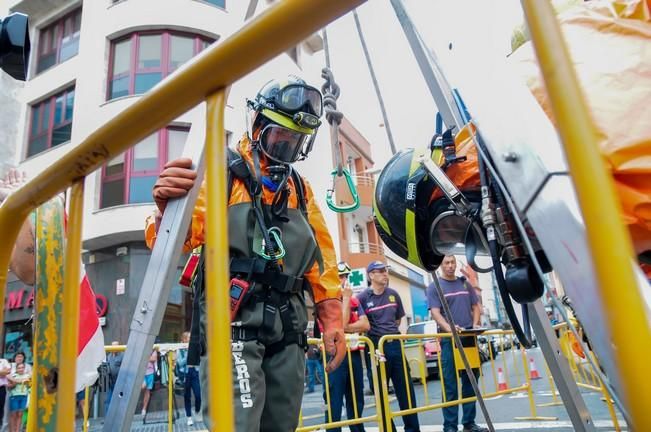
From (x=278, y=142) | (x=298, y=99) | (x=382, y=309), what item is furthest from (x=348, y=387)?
(x=298, y=99)

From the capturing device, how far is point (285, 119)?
242 cm

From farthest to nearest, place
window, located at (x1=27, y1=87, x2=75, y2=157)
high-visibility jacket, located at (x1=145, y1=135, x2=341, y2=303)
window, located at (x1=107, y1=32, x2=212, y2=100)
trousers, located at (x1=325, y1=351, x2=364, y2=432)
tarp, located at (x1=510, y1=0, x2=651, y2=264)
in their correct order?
window, located at (x1=27, y1=87, x2=75, y2=157) < window, located at (x1=107, y1=32, x2=212, y2=100) < trousers, located at (x1=325, y1=351, x2=364, y2=432) < high-visibility jacket, located at (x1=145, y1=135, x2=341, y2=303) < tarp, located at (x1=510, y1=0, x2=651, y2=264)

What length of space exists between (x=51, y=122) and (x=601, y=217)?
17494 millimetres

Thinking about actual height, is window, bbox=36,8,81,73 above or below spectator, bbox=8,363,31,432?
above

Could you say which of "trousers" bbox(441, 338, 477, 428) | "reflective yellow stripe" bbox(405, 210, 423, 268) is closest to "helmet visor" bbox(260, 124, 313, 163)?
"reflective yellow stripe" bbox(405, 210, 423, 268)

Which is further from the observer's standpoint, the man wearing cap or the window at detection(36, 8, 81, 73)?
the window at detection(36, 8, 81, 73)

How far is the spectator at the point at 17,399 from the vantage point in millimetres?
6480

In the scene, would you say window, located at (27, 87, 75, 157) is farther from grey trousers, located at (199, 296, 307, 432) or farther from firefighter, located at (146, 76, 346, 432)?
grey trousers, located at (199, 296, 307, 432)

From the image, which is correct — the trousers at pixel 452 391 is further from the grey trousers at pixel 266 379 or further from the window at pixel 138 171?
the window at pixel 138 171

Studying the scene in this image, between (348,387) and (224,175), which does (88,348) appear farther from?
(348,387)

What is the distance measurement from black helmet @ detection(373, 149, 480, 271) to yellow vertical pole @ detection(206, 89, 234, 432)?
2.87 feet

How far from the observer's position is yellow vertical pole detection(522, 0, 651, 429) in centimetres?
52

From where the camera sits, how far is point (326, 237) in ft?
8.86

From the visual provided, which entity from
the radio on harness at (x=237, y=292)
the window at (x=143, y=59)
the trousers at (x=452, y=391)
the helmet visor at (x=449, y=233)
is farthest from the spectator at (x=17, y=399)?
the window at (x=143, y=59)
